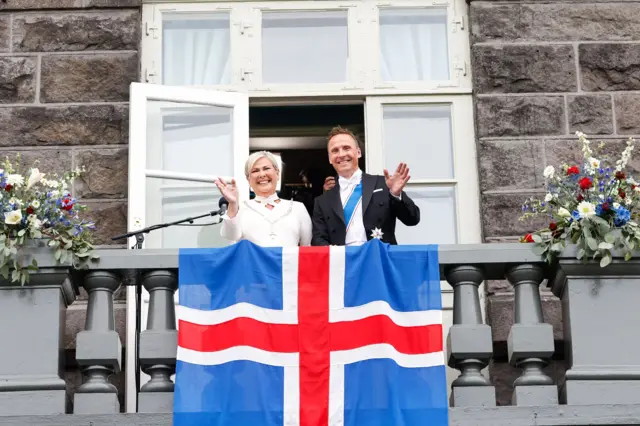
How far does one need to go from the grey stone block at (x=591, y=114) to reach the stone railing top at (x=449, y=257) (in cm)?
236

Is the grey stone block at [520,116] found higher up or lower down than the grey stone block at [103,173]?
higher up

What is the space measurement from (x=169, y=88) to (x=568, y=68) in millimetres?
2446

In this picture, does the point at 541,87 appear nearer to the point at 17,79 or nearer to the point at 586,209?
the point at 586,209

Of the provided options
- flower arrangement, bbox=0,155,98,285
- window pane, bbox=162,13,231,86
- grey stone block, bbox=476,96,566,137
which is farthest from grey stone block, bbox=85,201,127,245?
grey stone block, bbox=476,96,566,137

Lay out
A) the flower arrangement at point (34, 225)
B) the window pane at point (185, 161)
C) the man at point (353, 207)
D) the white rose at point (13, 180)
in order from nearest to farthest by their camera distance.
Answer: the flower arrangement at point (34, 225)
the white rose at point (13, 180)
the man at point (353, 207)
the window pane at point (185, 161)

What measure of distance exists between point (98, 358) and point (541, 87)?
3.76 meters

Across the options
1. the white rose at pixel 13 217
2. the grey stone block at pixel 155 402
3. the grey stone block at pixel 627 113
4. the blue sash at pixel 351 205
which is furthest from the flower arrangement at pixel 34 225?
the grey stone block at pixel 627 113

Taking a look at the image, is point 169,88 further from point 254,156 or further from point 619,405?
point 619,405

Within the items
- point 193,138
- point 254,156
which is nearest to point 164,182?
point 193,138

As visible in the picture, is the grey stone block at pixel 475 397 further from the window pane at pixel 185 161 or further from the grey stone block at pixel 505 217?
the window pane at pixel 185 161

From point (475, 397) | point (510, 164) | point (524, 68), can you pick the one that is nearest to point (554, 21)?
point (524, 68)

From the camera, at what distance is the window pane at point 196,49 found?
10.5m

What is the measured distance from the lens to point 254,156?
28.6 feet

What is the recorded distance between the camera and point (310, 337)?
7824 mm
